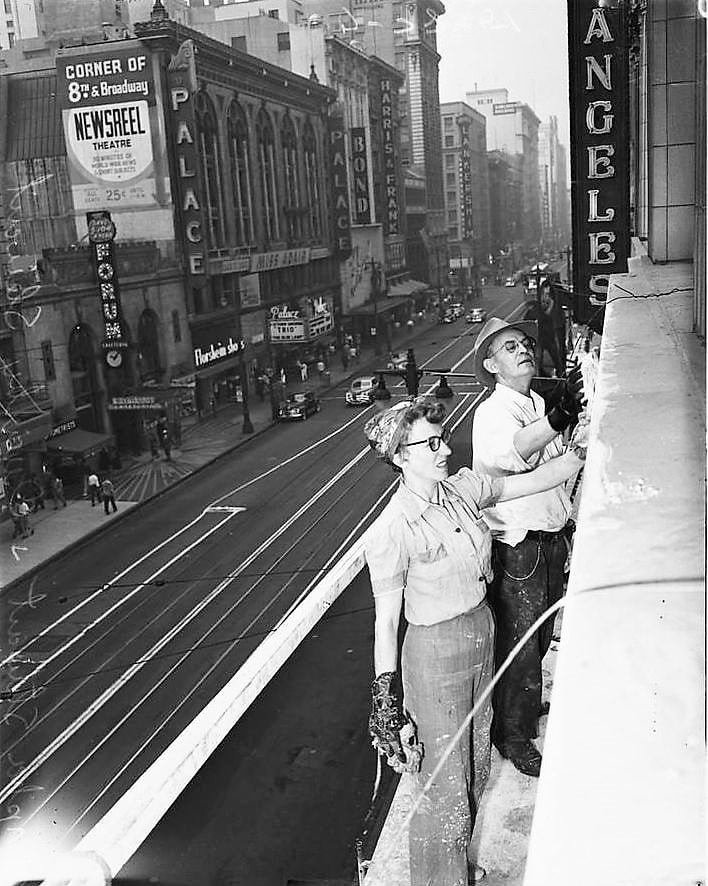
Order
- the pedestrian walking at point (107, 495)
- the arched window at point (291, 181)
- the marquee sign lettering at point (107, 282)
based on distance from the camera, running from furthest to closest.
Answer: the arched window at point (291, 181)
the marquee sign lettering at point (107, 282)
the pedestrian walking at point (107, 495)

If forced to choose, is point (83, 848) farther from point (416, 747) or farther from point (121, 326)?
point (121, 326)

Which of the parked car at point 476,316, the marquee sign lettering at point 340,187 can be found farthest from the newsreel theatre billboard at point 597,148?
the marquee sign lettering at point 340,187

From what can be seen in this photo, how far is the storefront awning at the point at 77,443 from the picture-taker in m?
19.9

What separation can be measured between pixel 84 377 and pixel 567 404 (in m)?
18.6

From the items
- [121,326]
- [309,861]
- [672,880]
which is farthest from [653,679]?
[121,326]

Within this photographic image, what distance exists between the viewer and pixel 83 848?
9.98 ft

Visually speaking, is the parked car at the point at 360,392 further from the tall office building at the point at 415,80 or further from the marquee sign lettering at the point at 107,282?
the tall office building at the point at 415,80

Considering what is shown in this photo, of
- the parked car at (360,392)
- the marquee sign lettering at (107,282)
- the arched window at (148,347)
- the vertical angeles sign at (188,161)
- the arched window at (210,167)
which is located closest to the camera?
the marquee sign lettering at (107,282)

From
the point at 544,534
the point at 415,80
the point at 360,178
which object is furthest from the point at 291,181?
the point at 544,534

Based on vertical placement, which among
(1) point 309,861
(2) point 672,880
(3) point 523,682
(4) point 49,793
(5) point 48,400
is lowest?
(4) point 49,793

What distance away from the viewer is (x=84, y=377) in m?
20.4

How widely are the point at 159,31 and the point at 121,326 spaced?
7.05m

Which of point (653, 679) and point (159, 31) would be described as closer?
point (653, 679)

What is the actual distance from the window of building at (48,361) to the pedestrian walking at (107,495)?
2553 millimetres
